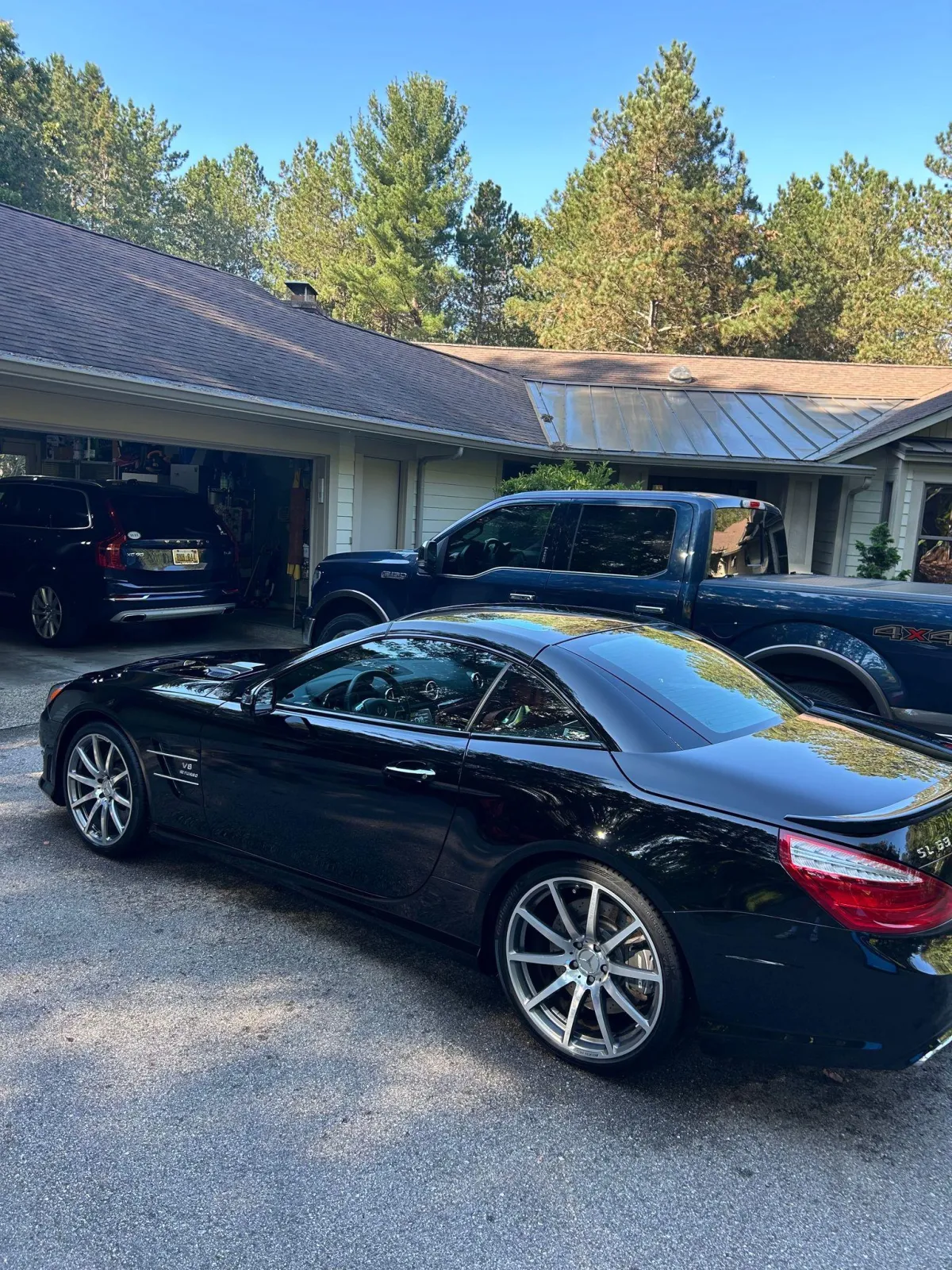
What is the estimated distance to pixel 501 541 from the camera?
7.27 m

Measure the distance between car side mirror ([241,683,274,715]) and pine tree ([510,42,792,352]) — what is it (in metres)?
26.8

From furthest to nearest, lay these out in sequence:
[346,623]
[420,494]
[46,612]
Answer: [420,494] < [46,612] < [346,623]

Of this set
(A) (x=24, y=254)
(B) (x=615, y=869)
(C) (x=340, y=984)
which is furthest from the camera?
(A) (x=24, y=254)

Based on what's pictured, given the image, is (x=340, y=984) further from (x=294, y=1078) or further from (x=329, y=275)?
(x=329, y=275)

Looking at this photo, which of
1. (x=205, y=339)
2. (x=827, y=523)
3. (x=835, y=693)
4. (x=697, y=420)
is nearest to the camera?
(x=835, y=693)

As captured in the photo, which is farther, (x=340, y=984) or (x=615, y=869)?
(x=340, y=984)

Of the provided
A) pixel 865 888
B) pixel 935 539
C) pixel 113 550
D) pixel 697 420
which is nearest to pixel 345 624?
pixel 113 550

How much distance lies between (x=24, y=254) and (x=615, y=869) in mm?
10970

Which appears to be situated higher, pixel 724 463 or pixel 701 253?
pixel 701 253

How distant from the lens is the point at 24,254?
10.6m

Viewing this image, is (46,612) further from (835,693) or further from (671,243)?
(671,243)

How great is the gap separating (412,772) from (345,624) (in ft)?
16.6

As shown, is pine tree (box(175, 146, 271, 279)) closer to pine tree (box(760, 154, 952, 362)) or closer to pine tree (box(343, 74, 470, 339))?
pine tree (box(343, 74, 470, 339))

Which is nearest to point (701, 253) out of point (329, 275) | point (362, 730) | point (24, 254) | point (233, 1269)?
point (329, 275)
